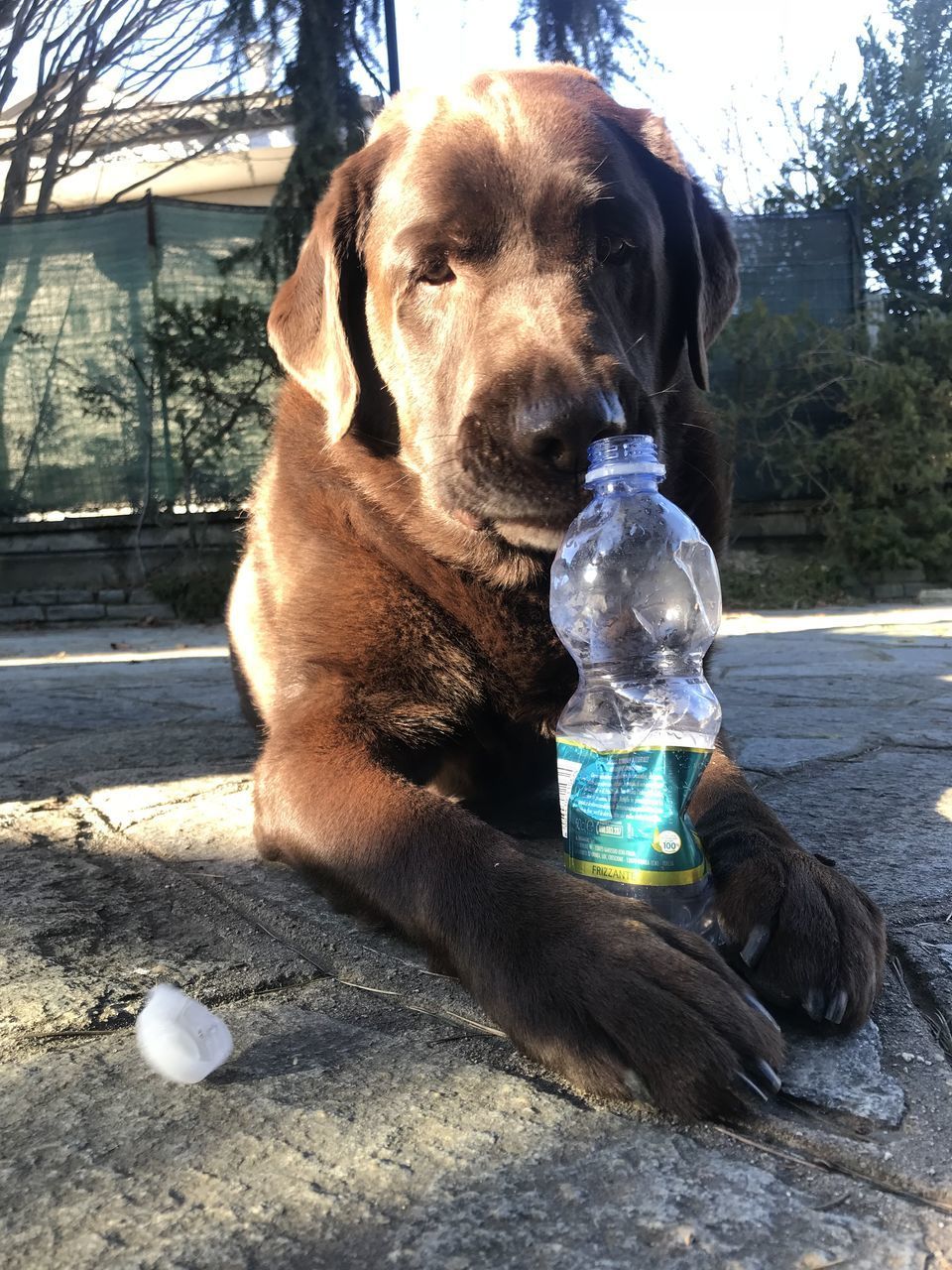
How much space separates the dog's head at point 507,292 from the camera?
1.73 m

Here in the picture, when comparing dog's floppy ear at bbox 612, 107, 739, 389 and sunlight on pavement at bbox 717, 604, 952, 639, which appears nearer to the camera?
dog's floppy ear at bbox 612, 107, 739, 389

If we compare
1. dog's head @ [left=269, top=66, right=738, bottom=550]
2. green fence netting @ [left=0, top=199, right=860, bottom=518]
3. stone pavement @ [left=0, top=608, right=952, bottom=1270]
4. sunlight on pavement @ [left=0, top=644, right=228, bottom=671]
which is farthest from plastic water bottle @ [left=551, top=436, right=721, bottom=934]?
green fence netting @ [left=0, top=199, right=860, bottom=518]

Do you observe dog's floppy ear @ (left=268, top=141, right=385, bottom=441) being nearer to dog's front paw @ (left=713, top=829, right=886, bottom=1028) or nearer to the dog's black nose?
the dog's black nose

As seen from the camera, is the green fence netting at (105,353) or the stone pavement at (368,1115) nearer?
the stone pavement at (368,1115)

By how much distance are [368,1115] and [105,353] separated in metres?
8.60

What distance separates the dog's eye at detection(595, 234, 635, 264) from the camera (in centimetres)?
200

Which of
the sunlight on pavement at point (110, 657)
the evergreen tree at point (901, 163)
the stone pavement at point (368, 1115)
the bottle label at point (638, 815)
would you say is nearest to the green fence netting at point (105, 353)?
the sunlight on pavement at point (110, 657)

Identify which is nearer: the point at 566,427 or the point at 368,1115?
the point at 368,1115

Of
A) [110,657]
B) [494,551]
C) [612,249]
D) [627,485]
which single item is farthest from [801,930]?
[110,657]

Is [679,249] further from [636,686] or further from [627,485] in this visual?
[636,686]

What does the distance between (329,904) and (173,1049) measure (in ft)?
1.81

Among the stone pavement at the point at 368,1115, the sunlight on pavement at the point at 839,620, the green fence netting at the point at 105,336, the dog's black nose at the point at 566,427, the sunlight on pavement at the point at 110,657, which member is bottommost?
the sunlight on pavement at the point at 839,620

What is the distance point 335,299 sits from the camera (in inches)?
87.8

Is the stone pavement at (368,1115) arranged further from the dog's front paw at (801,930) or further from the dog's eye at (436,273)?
the dog's eye at (436,273)
